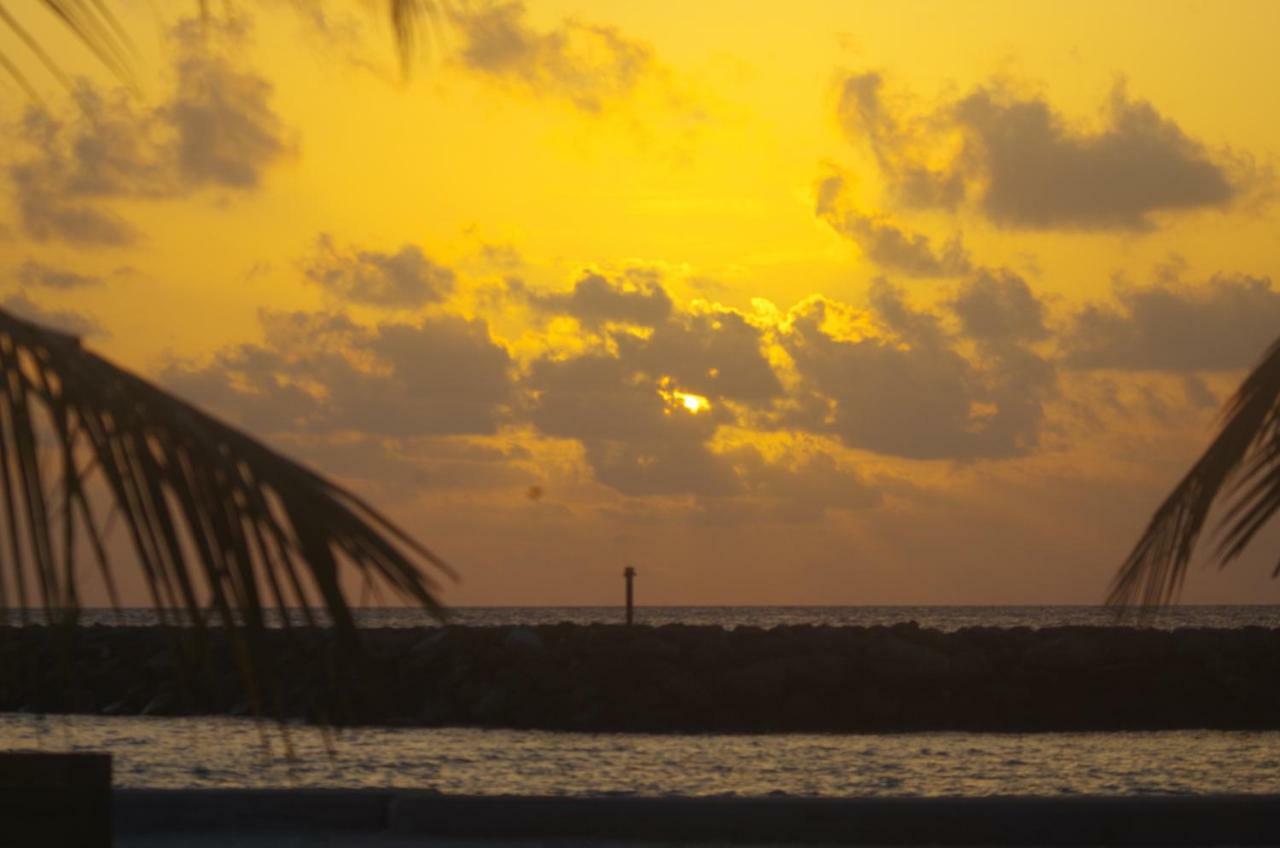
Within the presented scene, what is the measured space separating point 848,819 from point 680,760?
9.43 meters

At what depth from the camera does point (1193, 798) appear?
7.91m

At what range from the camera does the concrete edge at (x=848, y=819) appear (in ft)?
25.7

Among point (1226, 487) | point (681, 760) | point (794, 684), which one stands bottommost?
point (681, 760)

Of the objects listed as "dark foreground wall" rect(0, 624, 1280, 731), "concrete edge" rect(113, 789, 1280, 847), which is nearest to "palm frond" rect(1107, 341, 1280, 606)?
"concrete edge" rect(113, 789, 1280, 847)

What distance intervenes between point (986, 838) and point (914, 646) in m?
15.6

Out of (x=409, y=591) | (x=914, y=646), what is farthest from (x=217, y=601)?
(x=914, y=646)

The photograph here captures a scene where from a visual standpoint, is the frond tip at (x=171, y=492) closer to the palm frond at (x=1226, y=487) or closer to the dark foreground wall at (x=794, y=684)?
the palm frond at (x=1226, y=487)

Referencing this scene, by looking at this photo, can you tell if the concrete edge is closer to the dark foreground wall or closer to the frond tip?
the frond tip

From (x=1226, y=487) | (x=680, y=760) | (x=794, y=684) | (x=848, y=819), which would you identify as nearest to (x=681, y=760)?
(x=680, y=760)

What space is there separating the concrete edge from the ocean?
5.04 metres

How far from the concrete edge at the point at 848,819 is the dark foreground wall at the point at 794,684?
40.0 ft

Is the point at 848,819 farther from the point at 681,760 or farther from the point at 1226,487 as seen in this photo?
the point at 681,760

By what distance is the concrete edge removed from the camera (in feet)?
25.7

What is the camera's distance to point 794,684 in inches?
869
